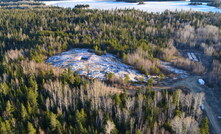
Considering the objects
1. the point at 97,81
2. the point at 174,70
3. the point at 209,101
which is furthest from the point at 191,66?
the point at 97,81

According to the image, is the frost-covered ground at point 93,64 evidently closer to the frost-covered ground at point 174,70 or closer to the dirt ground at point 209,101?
the frost-covered ground at point 174,70

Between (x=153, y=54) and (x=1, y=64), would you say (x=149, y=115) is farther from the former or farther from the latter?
(x=1, y=64)

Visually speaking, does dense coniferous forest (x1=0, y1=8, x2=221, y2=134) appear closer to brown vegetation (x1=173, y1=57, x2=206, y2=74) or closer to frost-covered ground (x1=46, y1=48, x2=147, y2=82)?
brown vegetation (x1=173, y1=57, x2=206, y2=74)

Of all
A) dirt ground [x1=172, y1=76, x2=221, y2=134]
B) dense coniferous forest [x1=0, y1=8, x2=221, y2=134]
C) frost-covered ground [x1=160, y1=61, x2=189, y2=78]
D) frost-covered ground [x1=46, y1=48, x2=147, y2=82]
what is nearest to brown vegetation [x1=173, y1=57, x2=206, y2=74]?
dense coniferous forest [x1=0, y1=8, x2=221, y2=134]

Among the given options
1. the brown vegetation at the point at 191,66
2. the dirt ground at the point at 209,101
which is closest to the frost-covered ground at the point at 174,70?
the brown vegetation at the point at 191,66

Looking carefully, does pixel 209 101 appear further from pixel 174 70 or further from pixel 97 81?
pixel 97 81
